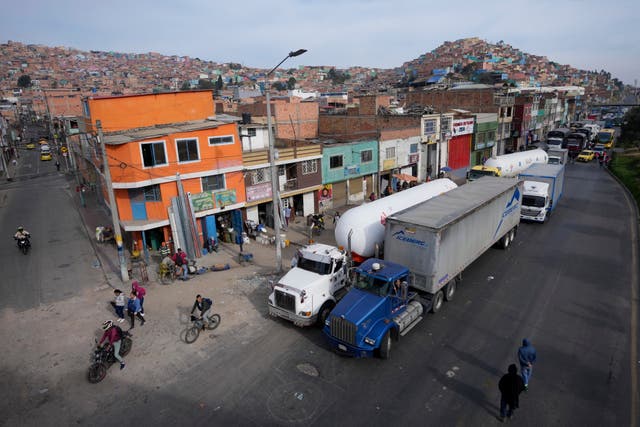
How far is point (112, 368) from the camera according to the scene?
12.1 m

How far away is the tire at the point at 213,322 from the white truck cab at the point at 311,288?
1.99 meters

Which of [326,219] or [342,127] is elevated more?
[342,127]

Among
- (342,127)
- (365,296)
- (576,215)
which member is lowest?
(576,215)

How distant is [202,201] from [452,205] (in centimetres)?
1351

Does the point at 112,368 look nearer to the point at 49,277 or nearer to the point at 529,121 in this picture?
the point at 49,277

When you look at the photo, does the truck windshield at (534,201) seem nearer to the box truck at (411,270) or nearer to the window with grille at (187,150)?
the box truck at (411,270)

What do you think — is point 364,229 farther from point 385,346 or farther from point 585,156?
point 585,156

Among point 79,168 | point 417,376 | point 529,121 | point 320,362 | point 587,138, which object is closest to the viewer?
point 417,376

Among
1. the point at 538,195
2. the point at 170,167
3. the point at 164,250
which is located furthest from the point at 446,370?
the point at 538,195

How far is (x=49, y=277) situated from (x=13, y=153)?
69.0m

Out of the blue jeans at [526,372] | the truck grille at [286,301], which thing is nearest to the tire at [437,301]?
the blue jeans at [526,372]

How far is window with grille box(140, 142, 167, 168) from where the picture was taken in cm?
1997

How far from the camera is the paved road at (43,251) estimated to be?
1734cm

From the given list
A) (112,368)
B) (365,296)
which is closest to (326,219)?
(365,296)
